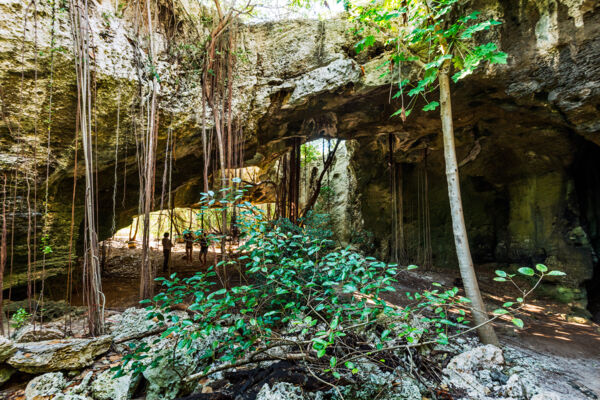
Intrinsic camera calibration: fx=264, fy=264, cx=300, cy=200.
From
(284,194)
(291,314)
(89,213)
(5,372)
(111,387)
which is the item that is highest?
(284,194)

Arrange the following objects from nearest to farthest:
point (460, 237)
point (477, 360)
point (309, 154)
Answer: point (477, 360)
point (460, 237)
point (309, 154)

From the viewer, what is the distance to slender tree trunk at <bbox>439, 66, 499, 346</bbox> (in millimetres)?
2398

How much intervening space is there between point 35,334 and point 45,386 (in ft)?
1.68

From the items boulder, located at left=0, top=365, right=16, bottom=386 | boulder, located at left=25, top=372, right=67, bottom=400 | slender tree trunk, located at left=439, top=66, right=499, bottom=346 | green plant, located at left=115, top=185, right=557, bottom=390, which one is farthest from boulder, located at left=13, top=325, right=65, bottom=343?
slender tree trunk, located at left=439, top=66, right=499, bottom=346

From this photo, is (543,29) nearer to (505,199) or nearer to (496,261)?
(505,199)

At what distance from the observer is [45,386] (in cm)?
168

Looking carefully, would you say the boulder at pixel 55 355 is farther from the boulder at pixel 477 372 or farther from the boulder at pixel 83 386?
the boulder at pixel 477 372

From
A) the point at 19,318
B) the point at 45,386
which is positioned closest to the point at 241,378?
the point at 45,386

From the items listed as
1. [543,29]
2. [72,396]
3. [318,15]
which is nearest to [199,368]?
[72,396]

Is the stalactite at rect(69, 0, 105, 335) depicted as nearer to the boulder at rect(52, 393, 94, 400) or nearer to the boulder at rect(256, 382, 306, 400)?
the boulder at rect(52, 393, 94, 400)

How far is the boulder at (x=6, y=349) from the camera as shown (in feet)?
5.52

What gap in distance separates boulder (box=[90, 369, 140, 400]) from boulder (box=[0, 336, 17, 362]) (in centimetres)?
56

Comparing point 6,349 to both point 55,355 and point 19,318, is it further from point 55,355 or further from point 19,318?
point 19,318

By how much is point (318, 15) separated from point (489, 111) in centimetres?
309
